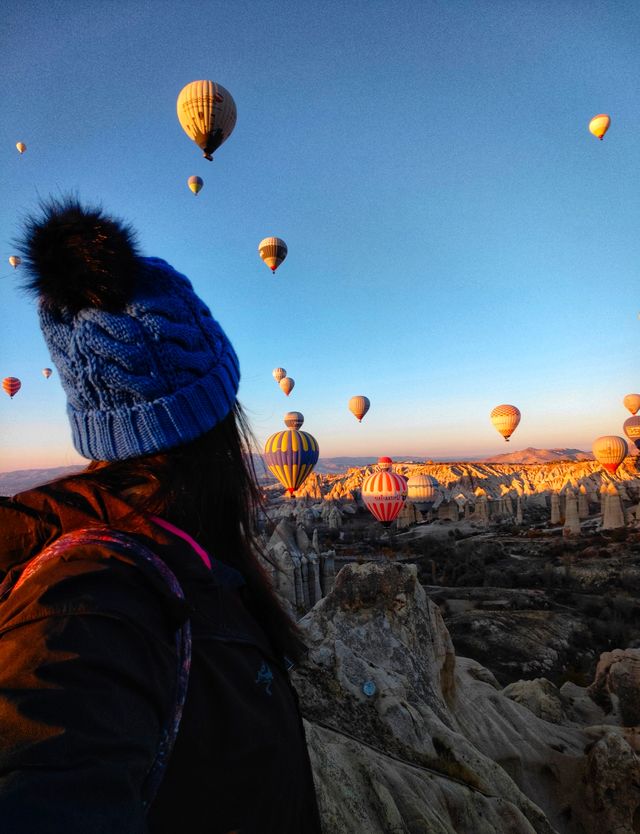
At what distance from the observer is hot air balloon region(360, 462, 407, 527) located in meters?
23.8

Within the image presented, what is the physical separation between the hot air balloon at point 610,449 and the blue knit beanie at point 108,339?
41736mm

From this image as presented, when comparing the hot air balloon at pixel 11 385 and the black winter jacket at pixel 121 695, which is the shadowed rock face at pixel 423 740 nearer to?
the black winter jacket at pixel 121 695

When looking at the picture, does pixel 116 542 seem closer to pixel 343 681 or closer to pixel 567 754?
pixel 343 681

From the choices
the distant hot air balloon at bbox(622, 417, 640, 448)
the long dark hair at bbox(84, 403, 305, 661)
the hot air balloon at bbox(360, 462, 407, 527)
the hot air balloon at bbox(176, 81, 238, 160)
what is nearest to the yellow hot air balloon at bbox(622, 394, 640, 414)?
the distant hot air balloon at bbox(622, 417, 640, 448)

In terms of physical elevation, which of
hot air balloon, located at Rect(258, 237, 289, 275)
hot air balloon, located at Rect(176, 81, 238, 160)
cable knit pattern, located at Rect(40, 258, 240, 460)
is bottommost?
cable knit pattern, located at Rect(40, 258, 240, 460)

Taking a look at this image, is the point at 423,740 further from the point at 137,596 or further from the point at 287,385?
the point at 287,385

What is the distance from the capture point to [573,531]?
3284 centimetres

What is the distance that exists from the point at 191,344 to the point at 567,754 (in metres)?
6.75

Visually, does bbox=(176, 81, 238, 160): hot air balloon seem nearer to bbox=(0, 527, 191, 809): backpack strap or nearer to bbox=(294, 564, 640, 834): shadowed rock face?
bbox=(294, 564, 640, 834): shadowed rock face

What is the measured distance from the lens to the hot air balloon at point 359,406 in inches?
1409

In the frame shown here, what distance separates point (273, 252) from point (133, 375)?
2177cm

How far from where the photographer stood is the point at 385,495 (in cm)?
2375

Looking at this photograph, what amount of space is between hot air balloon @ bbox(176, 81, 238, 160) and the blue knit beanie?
672 inches

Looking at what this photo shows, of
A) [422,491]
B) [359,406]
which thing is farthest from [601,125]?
[422,491]
